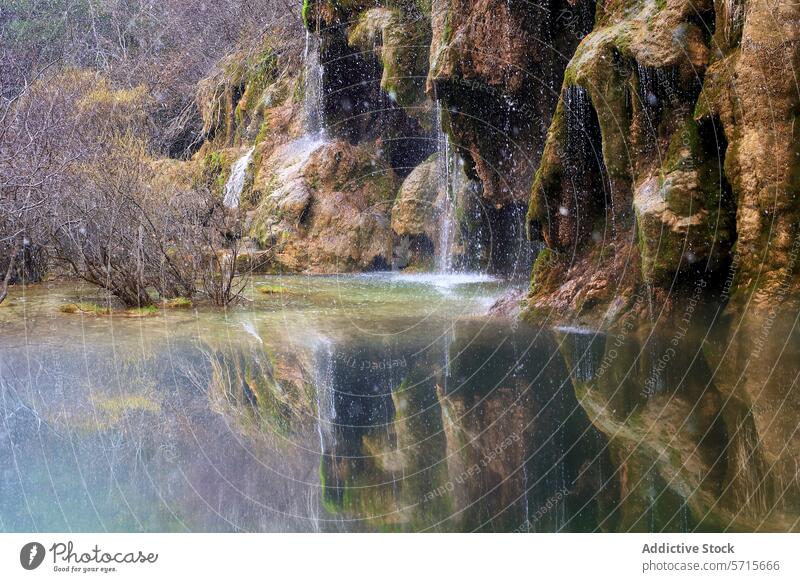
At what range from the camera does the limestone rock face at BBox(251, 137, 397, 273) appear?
14.4 meters

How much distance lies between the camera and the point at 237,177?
17.2m

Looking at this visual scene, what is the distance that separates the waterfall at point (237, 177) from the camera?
16766 mm

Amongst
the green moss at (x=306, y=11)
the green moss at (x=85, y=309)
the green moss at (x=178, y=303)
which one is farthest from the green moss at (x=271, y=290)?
the green moss at (x=306, y=11)

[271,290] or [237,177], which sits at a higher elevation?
[237,177]

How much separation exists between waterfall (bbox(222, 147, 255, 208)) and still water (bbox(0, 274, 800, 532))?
32.7 ft

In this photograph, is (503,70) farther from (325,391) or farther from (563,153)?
(325,391)

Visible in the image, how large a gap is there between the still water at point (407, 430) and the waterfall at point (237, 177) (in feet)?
32.7

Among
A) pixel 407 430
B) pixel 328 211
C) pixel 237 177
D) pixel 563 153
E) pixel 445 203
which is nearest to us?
pixel 407 430

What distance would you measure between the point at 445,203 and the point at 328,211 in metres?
2.72

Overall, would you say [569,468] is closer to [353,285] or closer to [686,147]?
[686,147]

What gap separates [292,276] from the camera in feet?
Result: 45.1

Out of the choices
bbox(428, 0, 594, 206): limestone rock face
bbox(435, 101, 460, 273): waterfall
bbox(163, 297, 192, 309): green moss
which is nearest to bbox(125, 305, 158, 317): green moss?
bbox(163, 297, 192, 309): green moss

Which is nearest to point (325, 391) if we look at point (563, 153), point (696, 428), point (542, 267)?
point (696, 428)
